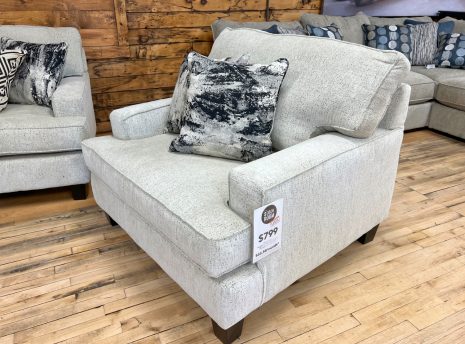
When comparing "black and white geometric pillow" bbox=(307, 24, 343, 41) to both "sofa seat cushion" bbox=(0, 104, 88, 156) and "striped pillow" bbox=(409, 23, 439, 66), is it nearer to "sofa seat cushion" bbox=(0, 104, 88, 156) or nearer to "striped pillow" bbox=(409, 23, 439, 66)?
"striped pillow" bbox=(409, 23, 439, 66)

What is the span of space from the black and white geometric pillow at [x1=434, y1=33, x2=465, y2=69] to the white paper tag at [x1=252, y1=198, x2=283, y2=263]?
2.94m

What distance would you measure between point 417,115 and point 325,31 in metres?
1.03

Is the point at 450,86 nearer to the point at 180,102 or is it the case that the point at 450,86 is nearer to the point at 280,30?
the point at 280,30

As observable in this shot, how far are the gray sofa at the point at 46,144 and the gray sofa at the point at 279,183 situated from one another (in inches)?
12.2

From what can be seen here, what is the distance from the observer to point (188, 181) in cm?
127

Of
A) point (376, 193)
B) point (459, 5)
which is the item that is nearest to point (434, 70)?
point (459, 5)

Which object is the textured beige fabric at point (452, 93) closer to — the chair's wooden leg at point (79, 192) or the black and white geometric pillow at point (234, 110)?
the black and white geometric pillow at point (234, 110)

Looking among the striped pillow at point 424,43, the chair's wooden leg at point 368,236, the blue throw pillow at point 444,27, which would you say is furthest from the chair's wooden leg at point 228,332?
the blue throw pillow at point 444,27

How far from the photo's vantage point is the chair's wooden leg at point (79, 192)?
204 cm

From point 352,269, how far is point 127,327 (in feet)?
3.06

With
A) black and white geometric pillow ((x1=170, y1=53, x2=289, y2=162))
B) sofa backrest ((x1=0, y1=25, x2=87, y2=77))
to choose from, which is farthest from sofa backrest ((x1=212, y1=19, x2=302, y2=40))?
black and white geometric pillow ((x1=170, y1=53, x2=289, y2=162))

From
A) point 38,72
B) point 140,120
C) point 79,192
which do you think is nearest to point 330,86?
point 140,120

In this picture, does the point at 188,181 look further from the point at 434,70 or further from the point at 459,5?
the point at 459,5

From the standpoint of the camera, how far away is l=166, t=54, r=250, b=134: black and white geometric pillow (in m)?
1.59
